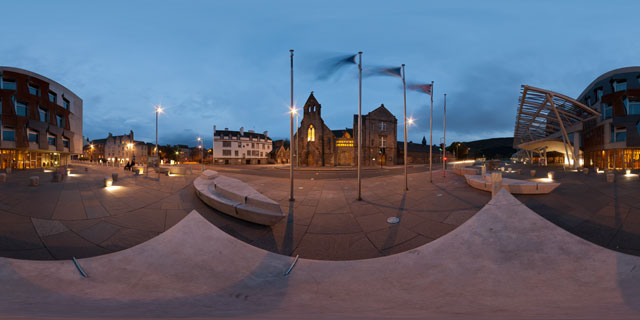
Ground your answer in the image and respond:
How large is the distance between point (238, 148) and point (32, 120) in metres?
40.9

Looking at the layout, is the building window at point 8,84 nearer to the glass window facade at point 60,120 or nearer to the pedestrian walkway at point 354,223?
the glass window facade at point 60,120

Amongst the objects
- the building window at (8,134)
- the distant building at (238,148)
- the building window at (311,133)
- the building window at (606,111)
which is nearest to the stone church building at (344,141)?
the building window at (311,133)

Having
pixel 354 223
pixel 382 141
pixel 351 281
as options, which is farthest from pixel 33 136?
pixel 382 141

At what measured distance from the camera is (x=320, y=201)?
36.0ft

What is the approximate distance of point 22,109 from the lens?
2797 cm

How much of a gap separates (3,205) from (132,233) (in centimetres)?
625

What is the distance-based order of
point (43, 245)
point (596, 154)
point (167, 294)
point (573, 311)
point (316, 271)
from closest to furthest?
point (573, 311), point (167, 294), point (316, 271), point (43, 245), point (596, 154)

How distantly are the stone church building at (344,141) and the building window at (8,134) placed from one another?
3958 cm

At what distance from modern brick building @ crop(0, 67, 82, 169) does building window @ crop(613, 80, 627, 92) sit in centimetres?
7699

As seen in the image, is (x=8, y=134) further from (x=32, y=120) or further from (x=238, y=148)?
(x=238, y=148)

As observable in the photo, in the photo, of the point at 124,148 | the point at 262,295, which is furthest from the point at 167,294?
the point at 124,148

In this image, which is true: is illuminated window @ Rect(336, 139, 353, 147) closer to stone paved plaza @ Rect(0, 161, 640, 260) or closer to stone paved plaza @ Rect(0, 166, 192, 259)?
stone paved plaza @ Rect(0, 161, 640, 260)

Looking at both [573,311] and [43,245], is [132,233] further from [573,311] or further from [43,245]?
[573,311]

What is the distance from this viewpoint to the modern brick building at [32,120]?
26.5 m
